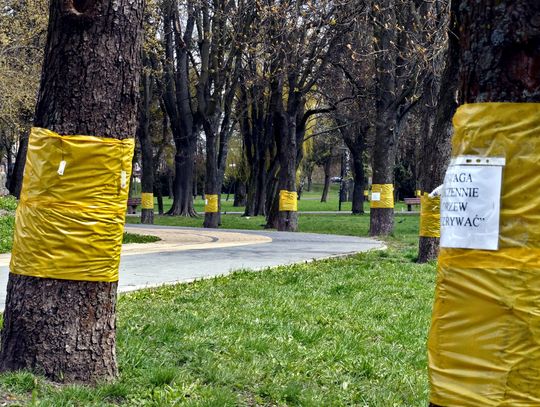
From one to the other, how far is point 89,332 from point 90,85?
60.7 inches

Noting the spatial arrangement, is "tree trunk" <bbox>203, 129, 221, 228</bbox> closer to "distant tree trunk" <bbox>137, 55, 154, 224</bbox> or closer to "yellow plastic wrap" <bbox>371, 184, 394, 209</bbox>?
"distant tree trunk" <bbox>137, 55, 154, 224</bbox>

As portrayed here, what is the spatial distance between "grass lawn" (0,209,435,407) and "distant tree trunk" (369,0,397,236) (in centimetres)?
1086

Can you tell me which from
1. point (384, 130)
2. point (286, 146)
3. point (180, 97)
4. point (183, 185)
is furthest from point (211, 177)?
point (183, 185)

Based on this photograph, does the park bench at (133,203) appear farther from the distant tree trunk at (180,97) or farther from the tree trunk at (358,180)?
the tree trunk at (358,180)

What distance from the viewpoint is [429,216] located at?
1312cm

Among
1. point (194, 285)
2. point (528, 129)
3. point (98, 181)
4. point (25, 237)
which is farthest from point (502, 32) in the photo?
point (194, 285)

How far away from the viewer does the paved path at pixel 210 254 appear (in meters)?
10.8

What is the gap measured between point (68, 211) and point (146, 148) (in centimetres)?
2700

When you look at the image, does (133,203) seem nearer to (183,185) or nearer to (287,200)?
(183,185)

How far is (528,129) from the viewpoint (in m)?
2.37

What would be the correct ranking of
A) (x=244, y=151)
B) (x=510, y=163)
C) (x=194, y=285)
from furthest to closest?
(x=244, y=151) → (x=194, y=285) → (x=510, y=163)

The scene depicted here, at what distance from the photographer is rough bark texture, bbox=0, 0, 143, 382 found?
179 inches

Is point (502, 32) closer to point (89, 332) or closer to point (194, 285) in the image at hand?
point (89, 332)

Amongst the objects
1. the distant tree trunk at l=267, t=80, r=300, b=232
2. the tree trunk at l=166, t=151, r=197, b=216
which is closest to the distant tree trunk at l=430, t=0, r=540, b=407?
the distant tree trunk at l=267, t=80, r=300, b=232
